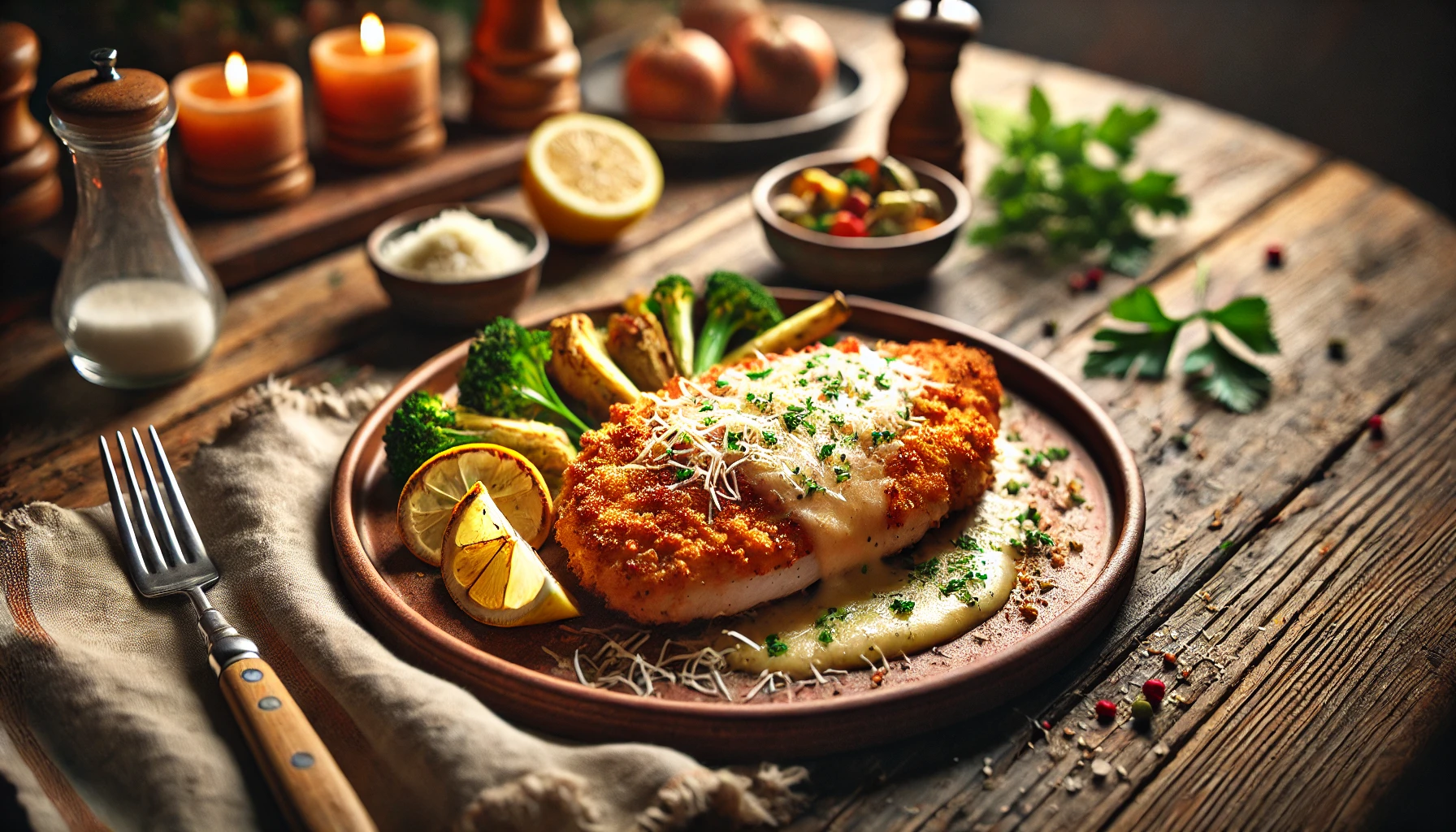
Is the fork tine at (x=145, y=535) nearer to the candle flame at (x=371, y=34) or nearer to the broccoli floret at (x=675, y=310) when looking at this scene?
the broccoli floret at (x=675, y=310)

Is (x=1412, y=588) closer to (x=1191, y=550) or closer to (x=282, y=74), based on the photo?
(x=1191, y=550)

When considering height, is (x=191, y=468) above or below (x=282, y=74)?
below

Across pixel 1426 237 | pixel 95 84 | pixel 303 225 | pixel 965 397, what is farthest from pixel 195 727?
pixel 1426 237

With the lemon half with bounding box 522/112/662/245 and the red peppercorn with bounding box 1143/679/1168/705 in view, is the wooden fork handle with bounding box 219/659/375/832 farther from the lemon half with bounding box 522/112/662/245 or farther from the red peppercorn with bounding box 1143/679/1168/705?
the lemon half with bounding box 522/112/662/245

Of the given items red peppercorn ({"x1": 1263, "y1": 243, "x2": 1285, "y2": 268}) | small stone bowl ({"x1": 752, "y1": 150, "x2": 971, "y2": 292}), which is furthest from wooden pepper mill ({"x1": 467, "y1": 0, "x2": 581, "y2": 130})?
red peppercorn ({"x1": 1263, "y1": 243, "x2": 1285, "y2": 268})

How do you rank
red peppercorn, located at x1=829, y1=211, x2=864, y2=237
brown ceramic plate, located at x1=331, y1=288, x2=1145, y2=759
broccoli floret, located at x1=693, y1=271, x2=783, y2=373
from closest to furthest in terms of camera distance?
brown ceramic plate, located at x1=331, y1=288, x2=1145, y2=759 → broccoli floret, located at x1=693, y1=271, x2=783, y2=373 → red peppercorn, located at x1=829, y1=211, x2=864, y2=237

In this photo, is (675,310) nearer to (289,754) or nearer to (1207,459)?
(1207,459)

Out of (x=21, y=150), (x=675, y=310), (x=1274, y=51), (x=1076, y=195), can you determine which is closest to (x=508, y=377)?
(x=675, y=310)
